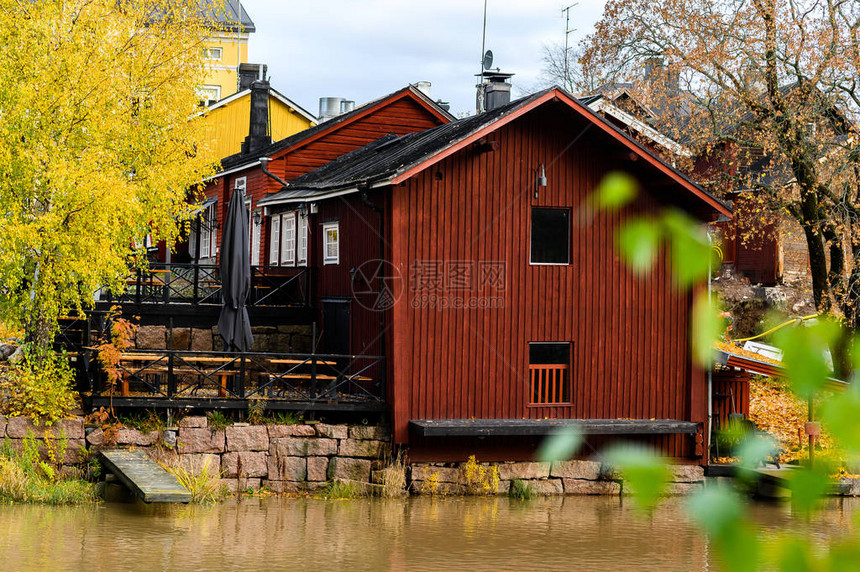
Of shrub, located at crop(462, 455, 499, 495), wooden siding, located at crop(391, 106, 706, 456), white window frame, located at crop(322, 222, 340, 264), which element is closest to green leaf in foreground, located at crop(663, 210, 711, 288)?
wooden siding, located at crop(391, 106, 706, 456)

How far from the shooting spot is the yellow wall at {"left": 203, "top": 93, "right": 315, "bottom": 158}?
39.6 meters

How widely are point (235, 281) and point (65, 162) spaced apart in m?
3.71

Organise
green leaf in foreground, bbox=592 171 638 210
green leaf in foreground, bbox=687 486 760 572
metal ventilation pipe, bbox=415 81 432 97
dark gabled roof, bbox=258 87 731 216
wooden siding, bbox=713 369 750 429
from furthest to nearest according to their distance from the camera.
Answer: metal ventilation pipe, bbox=415 81 432 97 < wooden siding, bbox=713 369 750 429 < dark gabled roof, bbox=258 87 731 216 < green leaf in foreground, bbox=592 171 638 210 < green leaf in foreground, bbox=687 486 760 572

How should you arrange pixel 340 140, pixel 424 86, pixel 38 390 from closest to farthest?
pixel 38 390 → pixel 340 140 → pixel 424 86

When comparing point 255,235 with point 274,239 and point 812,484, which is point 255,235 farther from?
point 812,484

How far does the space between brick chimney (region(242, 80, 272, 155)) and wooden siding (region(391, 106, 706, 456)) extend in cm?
1382

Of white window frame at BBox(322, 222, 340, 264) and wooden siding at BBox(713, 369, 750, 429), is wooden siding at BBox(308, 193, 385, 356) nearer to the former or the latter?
white window frame at BBox(322, 222, 340, 264)

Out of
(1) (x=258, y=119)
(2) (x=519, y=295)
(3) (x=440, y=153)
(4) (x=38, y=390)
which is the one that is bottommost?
(4) (x=38, y=390)

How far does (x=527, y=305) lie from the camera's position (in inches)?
718

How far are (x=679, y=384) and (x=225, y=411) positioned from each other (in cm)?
797

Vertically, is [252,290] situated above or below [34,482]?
above

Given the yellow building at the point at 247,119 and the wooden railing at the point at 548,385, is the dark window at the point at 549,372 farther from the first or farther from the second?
the yellow building at the point at 247,119

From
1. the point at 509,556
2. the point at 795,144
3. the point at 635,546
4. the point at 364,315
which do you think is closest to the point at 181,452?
the point at 364,315

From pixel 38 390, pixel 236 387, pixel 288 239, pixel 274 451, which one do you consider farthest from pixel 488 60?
pixel 38 390
